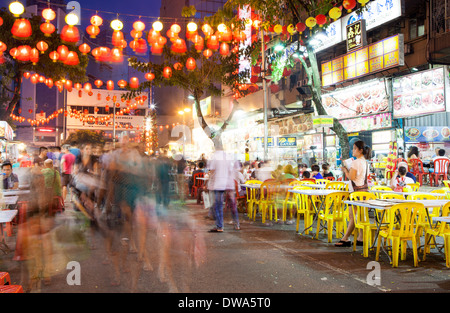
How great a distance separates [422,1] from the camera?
1521cm

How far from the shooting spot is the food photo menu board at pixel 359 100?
1641 cm

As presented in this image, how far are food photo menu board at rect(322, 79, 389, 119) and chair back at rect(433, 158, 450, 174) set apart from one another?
3.01 meters

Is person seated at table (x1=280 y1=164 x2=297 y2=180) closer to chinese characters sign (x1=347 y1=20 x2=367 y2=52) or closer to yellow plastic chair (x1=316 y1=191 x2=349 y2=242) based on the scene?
yellow plastic chair (x1=316 y1=191 x2=349 y2=242)

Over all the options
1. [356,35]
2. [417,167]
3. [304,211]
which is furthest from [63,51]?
[417,167]

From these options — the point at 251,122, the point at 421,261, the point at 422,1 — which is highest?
the point at 422,1

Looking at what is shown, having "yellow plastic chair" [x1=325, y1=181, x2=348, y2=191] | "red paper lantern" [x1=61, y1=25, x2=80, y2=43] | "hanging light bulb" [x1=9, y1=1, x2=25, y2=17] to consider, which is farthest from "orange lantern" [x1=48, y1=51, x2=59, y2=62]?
"yellow plastic chair" [x1=325, y1=181, x2=348, y2=191]

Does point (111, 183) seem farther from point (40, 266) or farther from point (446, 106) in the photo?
point (446, 106)

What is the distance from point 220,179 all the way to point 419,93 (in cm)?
1052

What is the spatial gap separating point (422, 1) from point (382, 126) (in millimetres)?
5394

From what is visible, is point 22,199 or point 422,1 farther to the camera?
point 422,1

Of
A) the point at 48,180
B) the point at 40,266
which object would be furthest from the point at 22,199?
the point at 40,266

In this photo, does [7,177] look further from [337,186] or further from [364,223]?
[364,223]

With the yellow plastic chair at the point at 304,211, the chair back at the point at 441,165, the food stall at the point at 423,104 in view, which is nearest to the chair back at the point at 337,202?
the yellow plastic chair at the point at 304,211

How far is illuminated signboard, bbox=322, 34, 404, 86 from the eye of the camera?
15.0 meters
